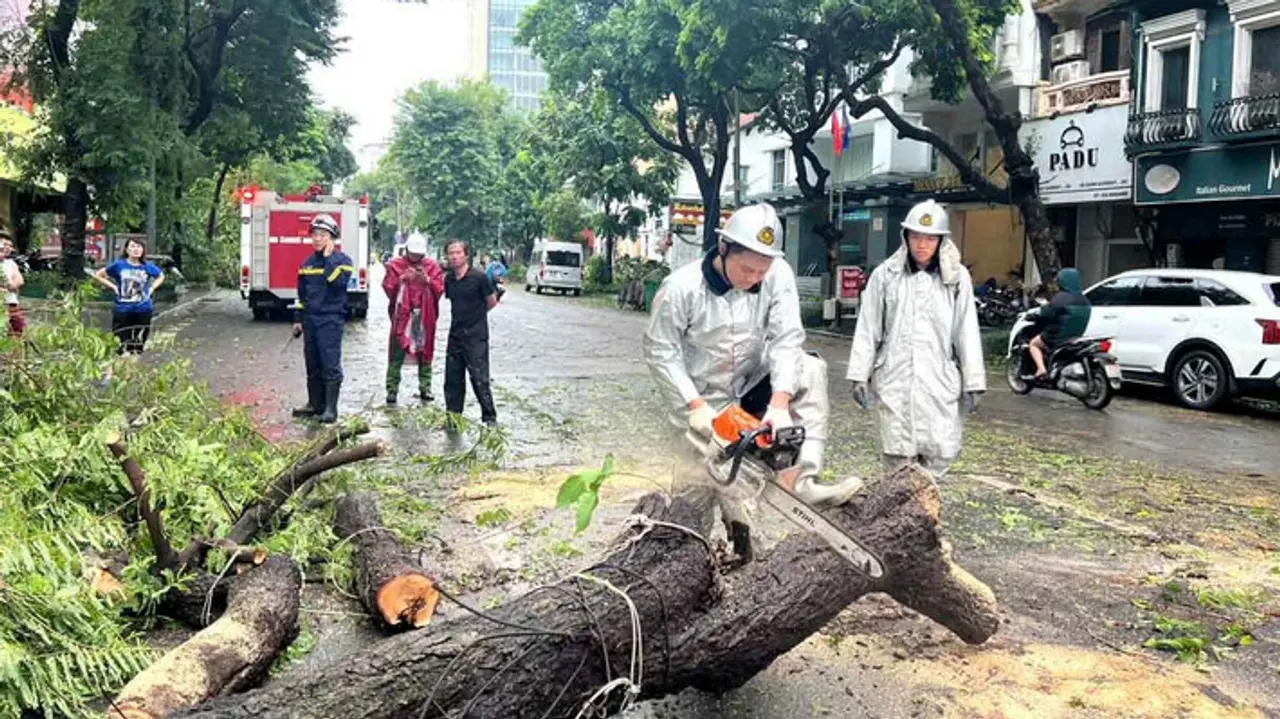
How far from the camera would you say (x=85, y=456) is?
4.72 metres

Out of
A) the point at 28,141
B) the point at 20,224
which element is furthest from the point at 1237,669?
the point at 20,224

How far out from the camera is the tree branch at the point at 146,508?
4219mm

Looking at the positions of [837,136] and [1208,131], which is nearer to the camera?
[1208,131]

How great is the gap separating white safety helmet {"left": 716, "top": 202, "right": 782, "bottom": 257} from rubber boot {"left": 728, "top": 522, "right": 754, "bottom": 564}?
1186mm

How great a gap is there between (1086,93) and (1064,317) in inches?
406

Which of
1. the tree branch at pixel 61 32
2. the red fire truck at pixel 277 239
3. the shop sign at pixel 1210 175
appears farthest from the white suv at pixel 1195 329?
the tree branch at pixel 61 32

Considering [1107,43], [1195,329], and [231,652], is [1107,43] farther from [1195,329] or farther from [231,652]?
[231,652]

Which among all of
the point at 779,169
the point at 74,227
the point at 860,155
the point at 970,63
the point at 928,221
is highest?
the point at 779,169

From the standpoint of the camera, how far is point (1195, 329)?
12000 millimetres

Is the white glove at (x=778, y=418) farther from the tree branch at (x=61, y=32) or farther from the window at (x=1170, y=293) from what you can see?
the tree branch at (x=61, y=32)

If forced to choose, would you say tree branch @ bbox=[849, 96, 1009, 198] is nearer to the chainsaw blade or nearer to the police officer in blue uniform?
the police officer in blue uniform

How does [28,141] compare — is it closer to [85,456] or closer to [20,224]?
[20,224]

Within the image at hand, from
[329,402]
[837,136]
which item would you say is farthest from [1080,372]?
[837,136]

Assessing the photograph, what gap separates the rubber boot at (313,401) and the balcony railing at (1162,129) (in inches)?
582
